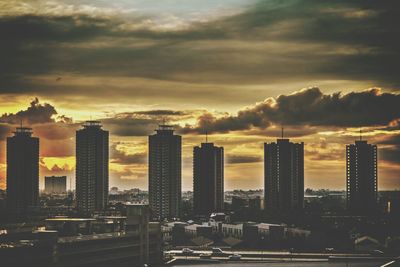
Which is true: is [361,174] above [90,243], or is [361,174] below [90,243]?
above

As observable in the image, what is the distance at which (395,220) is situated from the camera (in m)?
66.6

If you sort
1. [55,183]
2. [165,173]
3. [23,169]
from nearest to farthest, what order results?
[165,173], [23,169], [55,183]

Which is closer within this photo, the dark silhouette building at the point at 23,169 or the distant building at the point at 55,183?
the dark silhouette building at the point at 23,169

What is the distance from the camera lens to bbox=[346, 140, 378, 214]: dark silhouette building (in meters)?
85.8

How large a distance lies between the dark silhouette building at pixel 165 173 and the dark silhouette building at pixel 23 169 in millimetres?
13139

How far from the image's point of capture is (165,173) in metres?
83.8

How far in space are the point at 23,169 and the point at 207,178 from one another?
20.7 metres

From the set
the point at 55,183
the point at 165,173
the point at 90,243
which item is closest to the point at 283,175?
the point at 165,173

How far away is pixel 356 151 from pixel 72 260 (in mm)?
63113

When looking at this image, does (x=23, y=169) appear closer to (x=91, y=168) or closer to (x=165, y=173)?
(x=91, y=168)

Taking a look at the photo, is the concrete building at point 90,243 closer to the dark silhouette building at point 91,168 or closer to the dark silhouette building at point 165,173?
the dark silhouette building at point 165,173

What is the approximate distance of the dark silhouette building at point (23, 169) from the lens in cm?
8448

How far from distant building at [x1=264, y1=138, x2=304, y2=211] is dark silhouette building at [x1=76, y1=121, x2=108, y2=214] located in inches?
725

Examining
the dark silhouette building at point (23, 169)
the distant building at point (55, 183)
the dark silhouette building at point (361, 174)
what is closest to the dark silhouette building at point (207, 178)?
the dark silhouette building at point (361, 174)
